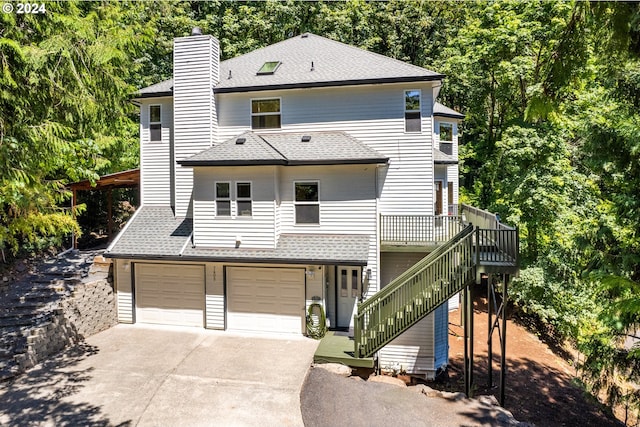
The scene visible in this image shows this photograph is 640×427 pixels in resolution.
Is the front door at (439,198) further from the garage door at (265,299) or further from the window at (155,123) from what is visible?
the window at (155,123)

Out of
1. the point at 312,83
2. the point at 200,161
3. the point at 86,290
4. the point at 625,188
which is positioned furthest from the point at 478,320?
the point at 86,290

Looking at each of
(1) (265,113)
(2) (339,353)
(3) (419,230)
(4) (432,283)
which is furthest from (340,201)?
(2) (339,353)

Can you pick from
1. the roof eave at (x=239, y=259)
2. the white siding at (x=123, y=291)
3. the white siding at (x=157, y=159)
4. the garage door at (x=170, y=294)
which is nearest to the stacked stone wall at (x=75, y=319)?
the white siding at (x=123, y=291)

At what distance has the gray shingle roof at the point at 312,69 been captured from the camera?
1237 cm

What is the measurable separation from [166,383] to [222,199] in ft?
18.2

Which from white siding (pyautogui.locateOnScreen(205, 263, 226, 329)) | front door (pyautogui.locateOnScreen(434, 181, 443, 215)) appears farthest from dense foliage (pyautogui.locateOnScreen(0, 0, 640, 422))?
white siding (pyautogui.locateOnScreen(205, 263, 226, 329))

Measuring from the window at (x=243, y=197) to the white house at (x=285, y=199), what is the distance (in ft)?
0.15

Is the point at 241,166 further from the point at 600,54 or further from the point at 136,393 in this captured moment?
the point at 600,54

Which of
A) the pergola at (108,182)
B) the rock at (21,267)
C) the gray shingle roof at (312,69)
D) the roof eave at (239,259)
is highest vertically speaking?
the gray shingle roof at (312,69)

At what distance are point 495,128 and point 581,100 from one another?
714 centimetres

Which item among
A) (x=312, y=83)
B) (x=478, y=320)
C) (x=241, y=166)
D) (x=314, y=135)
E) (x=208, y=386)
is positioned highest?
(x=312, y=83)

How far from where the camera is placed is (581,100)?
16.9m

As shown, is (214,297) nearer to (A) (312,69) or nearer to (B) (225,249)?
(B) (225,249)

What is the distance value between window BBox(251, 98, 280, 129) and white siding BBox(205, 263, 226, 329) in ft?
17.3
